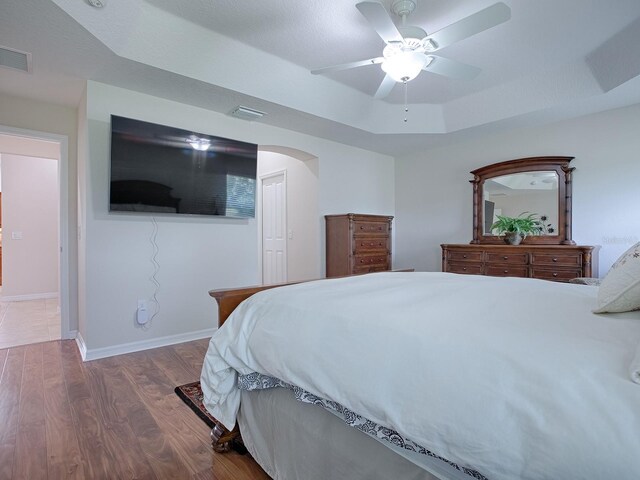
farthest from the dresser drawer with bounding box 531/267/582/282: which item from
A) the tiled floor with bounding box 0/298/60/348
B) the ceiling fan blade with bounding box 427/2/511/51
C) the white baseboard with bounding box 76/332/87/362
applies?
the tiled floor with bounding box 0/298/60/348

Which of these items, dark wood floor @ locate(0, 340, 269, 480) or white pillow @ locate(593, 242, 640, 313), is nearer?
white pillow @ locate(593, 242, 640, 313)

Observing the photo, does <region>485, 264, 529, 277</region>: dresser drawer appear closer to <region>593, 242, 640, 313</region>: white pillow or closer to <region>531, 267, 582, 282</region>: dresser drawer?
<region>531, 267, 582, 282</region>: dresser drawer

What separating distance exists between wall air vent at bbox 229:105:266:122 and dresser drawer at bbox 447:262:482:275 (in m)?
2.95

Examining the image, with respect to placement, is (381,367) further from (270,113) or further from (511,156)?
(511,156)

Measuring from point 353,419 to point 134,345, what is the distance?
2.85m

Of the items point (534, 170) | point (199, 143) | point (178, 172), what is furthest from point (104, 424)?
point (534, 170)

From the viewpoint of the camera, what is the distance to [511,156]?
14.3 feet

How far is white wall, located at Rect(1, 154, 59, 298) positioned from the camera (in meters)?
5.61

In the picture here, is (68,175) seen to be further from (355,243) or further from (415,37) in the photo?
(415,37)

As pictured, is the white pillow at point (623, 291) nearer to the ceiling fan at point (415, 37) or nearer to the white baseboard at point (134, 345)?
the ceiling fan at point (415, 37)

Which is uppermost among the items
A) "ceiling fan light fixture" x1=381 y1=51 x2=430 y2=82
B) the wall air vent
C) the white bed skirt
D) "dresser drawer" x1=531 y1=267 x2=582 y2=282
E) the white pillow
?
the wall air vent

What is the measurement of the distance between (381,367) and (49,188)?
7.03 meters

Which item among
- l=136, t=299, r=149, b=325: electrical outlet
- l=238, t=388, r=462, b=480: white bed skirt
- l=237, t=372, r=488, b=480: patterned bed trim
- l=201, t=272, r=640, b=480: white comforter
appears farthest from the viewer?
l=136, t=299, r=149, b=325: electrical outlet

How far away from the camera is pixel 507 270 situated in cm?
399
